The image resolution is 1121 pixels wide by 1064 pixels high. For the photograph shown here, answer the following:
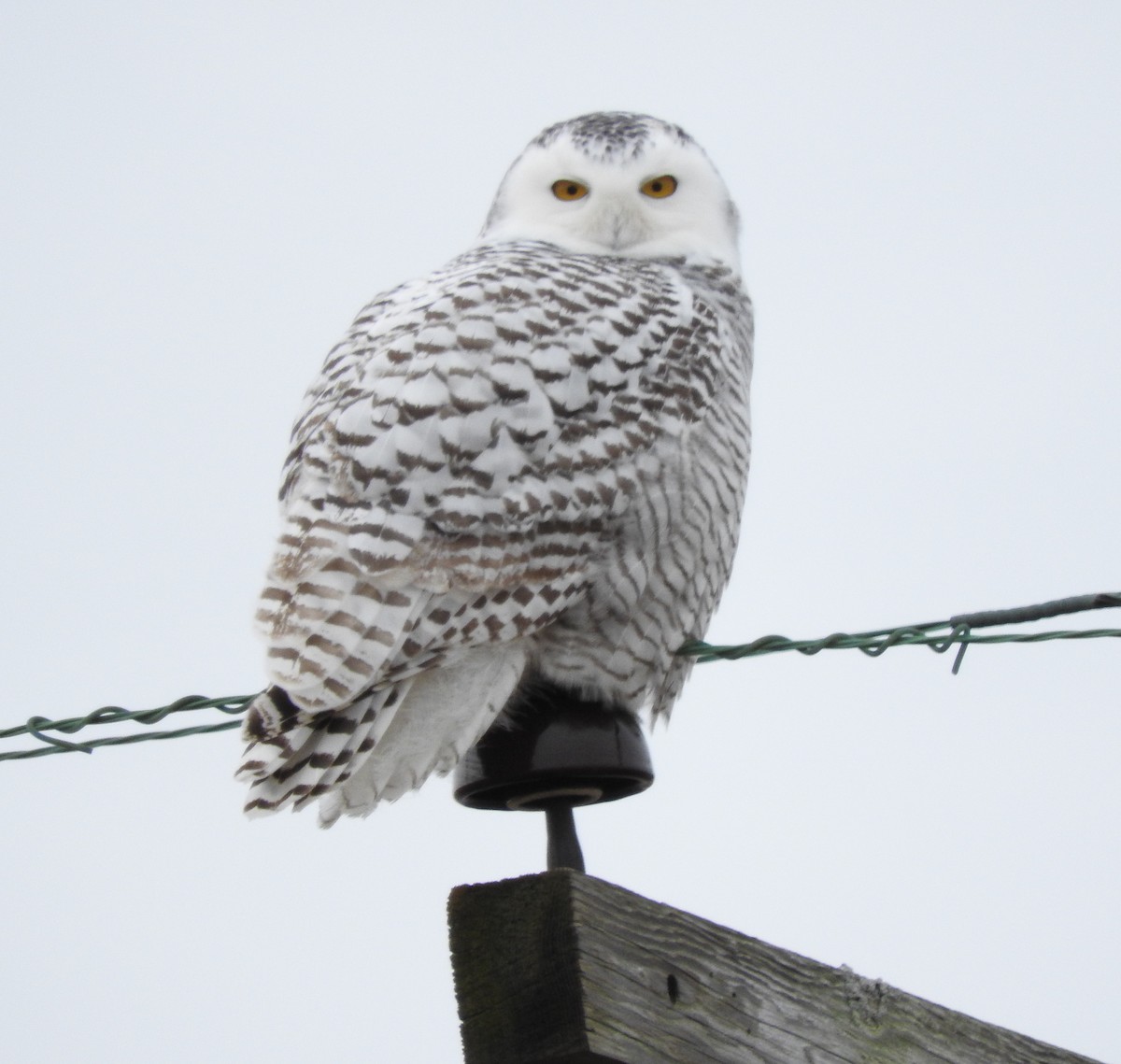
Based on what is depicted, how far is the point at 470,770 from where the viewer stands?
2646 millimetres

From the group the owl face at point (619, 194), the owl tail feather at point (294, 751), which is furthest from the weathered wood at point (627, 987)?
the owl face at point (619, 194)

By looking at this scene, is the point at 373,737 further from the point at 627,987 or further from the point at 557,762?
the point at 627,987

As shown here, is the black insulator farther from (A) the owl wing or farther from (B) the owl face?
(B) the owl face

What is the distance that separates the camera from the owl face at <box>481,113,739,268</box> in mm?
3996

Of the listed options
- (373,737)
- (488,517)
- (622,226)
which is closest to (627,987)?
(373,737)

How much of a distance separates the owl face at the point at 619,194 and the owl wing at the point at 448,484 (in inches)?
25.5

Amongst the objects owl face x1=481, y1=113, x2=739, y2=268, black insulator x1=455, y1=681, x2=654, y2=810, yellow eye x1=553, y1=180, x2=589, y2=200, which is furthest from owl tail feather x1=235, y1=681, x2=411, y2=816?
yellow eye x1=553, y1=180, x2=589, y2=200

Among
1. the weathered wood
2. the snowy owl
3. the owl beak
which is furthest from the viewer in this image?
the owl beak

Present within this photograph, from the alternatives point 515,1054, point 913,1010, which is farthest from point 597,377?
point 515,1054

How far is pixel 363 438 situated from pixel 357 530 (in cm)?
22

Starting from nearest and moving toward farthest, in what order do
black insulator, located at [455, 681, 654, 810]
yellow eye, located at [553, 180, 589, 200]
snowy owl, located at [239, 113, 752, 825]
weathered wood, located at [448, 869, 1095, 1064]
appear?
weathered wood, located at [448, 869, 1095, 1064]
black insulator, located at [455, 681, 654, 810]
snowy owl, located at [239, 113, 752, 825]
yellow eye, located at [553, 180, 589, 200]

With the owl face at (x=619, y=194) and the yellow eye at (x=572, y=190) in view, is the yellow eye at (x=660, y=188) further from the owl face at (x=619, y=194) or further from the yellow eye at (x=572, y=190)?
the yellow eye at (x=572, y=190)

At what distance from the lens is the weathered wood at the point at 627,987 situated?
187cm

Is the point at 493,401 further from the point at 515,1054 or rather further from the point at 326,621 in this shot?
the point at 515,1054
